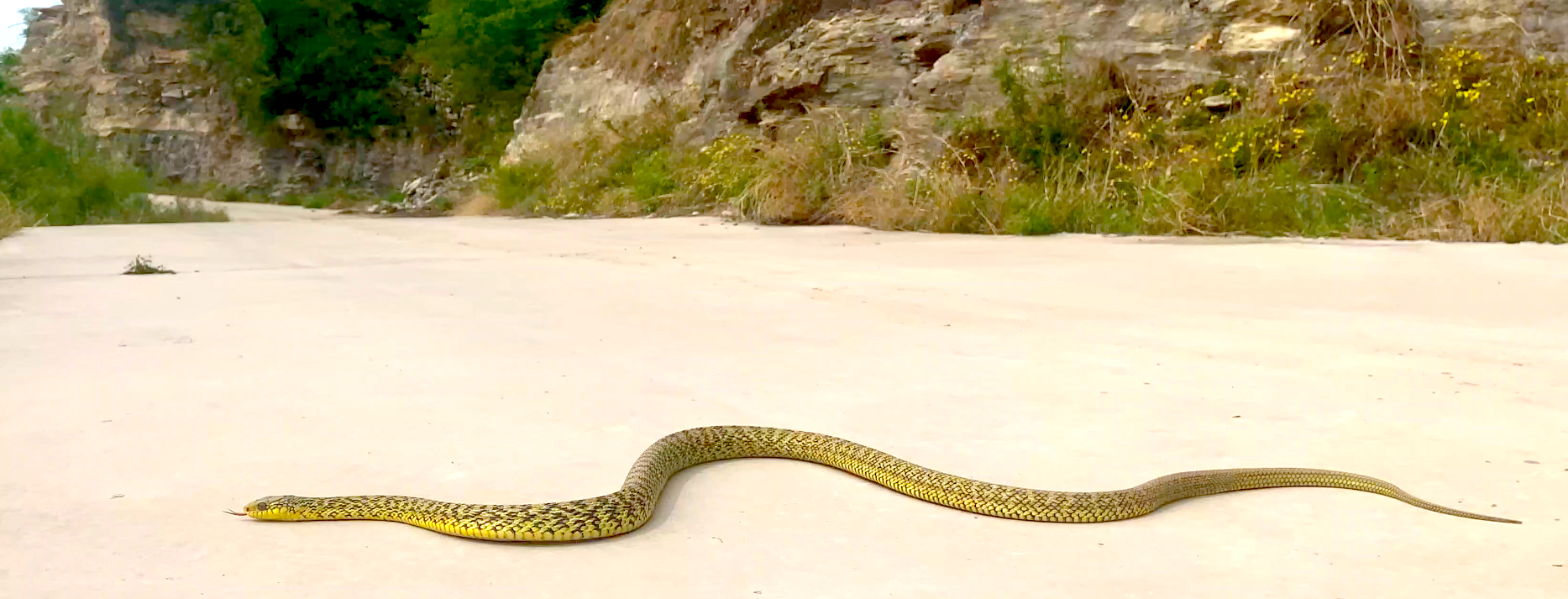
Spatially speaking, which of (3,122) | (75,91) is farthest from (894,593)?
(75,91)

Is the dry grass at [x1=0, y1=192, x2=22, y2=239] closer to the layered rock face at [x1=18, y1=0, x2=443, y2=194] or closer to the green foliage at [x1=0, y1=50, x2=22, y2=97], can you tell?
the layered rock face at [x1=18, y1=0, x2=443, y2=194]

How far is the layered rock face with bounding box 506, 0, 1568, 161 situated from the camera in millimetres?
10312

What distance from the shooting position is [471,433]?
108 inches

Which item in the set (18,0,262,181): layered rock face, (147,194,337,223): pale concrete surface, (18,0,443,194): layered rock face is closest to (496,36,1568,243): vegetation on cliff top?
(147,194,337,223): pale concrete surface

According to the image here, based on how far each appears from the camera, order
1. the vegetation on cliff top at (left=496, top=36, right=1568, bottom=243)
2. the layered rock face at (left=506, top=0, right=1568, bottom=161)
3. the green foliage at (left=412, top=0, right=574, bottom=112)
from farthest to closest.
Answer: the green foliage at (left=412, top=0, right=574, bottom=112), the layered rock face at (left=506, top=0, right=1568, bottom=161), the vegetation on cliff top at (left=496, top=36, right=1568, bottom=243)

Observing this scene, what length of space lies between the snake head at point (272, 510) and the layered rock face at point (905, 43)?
10.4 m

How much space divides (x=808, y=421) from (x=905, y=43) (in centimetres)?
1158

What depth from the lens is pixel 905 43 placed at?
45.6 ft

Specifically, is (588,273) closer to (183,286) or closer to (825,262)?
(825,262)

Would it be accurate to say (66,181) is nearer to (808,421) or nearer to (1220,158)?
(1220,158)

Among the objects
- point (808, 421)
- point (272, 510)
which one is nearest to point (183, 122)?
point (808, 421)

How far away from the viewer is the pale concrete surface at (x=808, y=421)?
6.14 ft

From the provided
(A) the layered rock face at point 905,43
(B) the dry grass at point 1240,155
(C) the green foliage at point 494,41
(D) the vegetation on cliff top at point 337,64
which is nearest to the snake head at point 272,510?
(B) the dry grass at point 1240,155

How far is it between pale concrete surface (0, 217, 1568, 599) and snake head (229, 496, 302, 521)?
4cm
